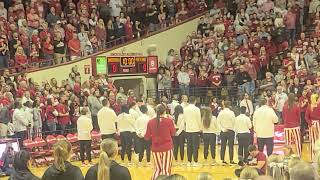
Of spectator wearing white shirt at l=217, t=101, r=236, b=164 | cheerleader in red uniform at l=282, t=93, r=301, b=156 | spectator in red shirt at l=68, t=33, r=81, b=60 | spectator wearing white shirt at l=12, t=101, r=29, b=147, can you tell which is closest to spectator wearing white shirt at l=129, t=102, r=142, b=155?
spectator wearing white shirt at l=217, t=101, r=236, b=164

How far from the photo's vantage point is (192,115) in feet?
52.0

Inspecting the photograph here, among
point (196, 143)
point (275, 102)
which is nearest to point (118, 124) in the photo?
point (196, 143)

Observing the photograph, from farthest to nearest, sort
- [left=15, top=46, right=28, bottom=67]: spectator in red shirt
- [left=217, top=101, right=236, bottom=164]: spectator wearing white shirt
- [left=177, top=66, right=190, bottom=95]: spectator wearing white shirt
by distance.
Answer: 1. [left=177, top=66, right=190, bottom=95]: spectator wearing white shirt
2. [left=15, top=46, right=28, bottom=67]: spectator in red shirt
3. [left=217, top=101, right=236, bottom=164]: spectator wearing white shirt

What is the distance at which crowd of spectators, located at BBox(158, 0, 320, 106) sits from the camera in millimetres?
21391

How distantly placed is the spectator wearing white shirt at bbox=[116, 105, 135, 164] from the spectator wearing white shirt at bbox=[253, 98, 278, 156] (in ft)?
12.0

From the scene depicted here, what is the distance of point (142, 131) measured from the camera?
15992 millimetres

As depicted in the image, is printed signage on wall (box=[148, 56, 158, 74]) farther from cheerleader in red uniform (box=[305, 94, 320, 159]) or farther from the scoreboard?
cheerleader in red uniform (box=[305, 94, 320, 159])

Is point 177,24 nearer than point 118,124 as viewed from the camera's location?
No

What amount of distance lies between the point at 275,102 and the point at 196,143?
3.40m

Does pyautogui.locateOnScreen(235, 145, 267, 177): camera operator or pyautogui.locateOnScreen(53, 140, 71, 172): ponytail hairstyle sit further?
pyautogui.locateOnScreen(235, 145, 267, 177): camera operator

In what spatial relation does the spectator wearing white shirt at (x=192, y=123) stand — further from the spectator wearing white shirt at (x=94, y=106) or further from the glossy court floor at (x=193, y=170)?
the spectator wearing white shirt at (x=94, y=106)

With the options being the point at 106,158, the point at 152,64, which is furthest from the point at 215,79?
the point at 106,158

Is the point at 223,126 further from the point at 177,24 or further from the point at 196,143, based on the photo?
the point at 177,24

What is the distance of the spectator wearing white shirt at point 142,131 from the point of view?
15.9 m
